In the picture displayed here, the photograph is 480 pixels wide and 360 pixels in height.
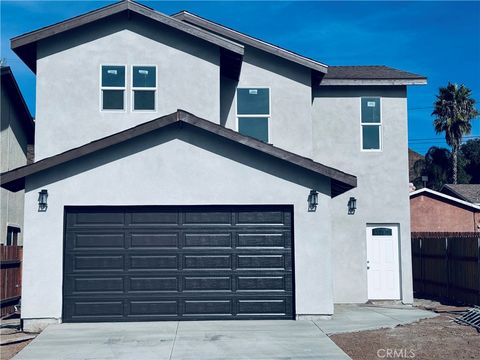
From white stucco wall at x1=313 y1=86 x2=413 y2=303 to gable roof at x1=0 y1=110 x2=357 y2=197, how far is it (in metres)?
4.32

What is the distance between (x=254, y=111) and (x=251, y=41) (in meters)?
1.91

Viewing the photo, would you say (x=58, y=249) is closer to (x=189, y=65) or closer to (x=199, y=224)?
(x=199, y=224)

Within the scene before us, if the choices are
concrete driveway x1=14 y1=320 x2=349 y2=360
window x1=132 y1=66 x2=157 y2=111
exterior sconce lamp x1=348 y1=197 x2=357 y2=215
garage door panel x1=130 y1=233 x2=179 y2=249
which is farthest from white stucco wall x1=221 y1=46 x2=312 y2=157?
concrete driveway x1=14 y1=320 x2=349 y2=360

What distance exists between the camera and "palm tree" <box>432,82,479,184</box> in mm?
46531

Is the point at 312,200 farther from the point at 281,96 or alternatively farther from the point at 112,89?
the point at 112,89

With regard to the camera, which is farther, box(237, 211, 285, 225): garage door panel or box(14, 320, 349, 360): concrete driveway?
box(237, 211, 285, 225): garage door panel

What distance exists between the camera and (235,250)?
1375cm

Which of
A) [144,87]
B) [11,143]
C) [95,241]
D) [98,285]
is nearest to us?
[98,285]

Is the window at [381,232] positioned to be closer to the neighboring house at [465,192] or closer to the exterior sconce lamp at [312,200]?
the exterior sconce lamp at [312,200]

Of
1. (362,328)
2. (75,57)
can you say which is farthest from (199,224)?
(75,57)

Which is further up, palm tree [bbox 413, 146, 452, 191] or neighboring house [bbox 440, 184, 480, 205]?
palm tree [bbox 413, 146, 452, 191]

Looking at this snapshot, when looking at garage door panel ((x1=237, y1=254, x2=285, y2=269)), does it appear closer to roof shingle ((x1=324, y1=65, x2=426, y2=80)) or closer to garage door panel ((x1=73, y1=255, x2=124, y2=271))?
garage door panel ((x1=73, y1=255, x2=124, y2=271))

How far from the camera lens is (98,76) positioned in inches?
618

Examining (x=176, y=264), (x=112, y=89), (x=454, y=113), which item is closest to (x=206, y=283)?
(x=176, y=264)
